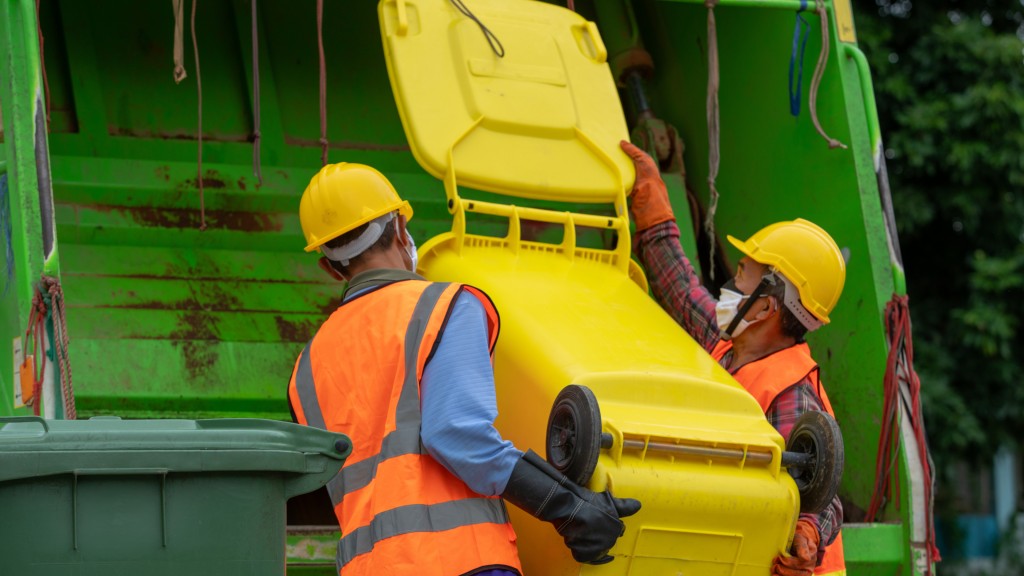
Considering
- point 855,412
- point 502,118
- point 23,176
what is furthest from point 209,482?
point 855,412

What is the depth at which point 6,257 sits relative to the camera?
2.74 m

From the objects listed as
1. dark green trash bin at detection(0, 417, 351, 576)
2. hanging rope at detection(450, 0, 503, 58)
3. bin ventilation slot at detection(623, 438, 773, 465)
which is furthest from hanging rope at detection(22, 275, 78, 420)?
hanging rope at detection(450, 0, 503, 58)

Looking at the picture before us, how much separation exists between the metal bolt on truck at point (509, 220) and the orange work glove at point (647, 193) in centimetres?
5

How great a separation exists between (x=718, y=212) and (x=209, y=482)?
7.48 feet

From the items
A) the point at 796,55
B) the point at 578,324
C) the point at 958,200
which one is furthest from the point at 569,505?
the point at 958,200

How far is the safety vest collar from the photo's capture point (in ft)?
8.16

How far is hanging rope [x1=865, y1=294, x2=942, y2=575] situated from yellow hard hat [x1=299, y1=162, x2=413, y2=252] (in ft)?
4.21

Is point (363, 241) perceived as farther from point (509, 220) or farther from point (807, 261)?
point (807, 261)

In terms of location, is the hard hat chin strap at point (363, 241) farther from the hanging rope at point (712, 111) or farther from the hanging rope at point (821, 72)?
the hanging rope at point (821, 72)

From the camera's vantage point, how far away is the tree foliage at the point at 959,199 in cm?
654

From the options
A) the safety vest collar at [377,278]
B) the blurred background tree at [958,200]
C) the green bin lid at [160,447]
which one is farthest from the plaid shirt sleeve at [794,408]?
the blurred background tree at [958,200]

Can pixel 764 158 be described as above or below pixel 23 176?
below

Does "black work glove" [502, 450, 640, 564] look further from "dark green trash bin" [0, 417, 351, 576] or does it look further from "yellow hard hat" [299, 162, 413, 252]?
"yellow hard hat" [299, 162, 413, 252]

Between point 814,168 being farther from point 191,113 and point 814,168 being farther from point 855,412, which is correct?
point 191,113
